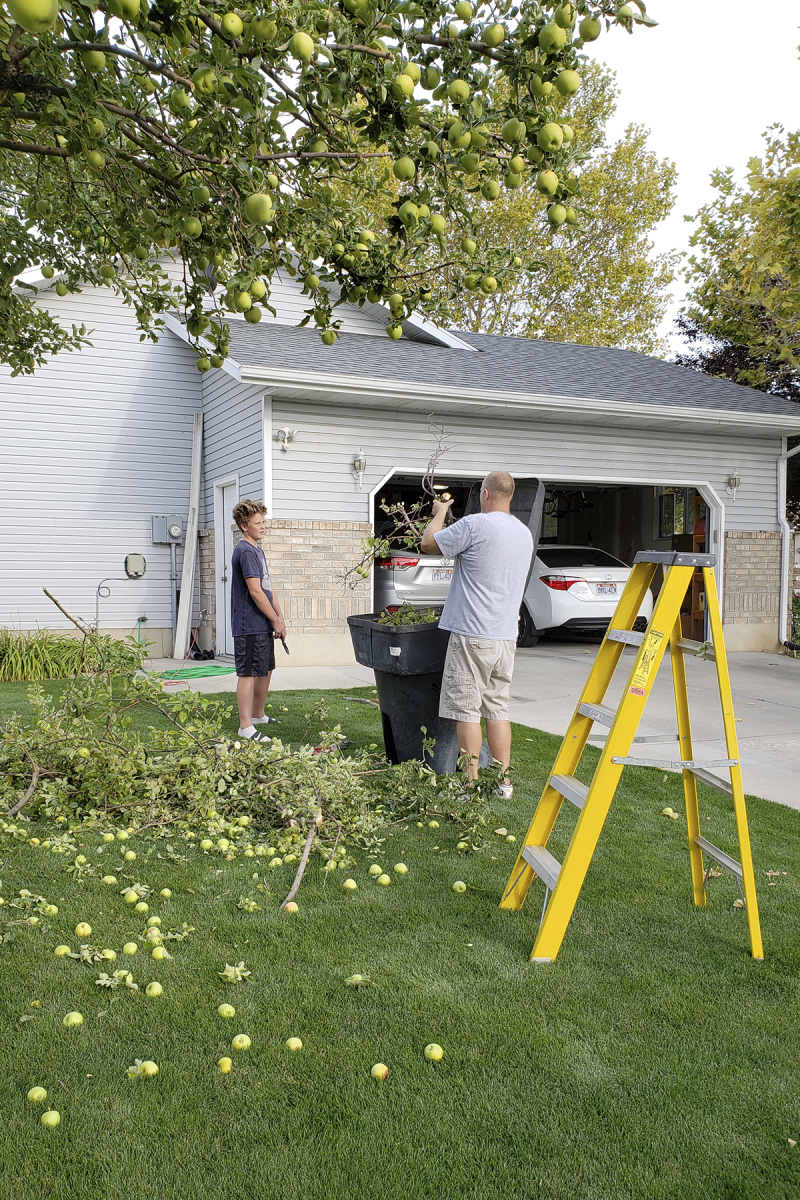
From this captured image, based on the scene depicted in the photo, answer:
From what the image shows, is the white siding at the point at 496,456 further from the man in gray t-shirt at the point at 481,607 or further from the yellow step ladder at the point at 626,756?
the yellow step ladder at the point at 626,756

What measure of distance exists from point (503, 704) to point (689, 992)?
217 centimetres

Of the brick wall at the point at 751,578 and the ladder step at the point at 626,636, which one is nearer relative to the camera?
the ladder step at the point at 626,636

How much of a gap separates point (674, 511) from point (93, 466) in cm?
990

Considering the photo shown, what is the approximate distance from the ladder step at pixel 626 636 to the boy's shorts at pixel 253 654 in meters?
3.51

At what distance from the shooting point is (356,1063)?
7.95 feet

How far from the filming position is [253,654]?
6.29 meters

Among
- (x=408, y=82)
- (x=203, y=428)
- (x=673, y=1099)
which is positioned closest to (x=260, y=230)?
(x=408, y=82)

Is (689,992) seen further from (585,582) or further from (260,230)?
(585,582)

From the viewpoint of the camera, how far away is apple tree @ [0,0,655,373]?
192cm

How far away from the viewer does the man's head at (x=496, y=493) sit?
15.6ft

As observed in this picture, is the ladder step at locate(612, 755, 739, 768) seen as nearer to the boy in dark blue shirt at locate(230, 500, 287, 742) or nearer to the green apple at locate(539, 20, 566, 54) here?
the green apple at locate(539, 20, 566, 54)

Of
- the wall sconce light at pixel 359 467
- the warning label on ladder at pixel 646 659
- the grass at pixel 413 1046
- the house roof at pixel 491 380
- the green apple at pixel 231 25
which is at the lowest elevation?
the grass at pixel 413 1046

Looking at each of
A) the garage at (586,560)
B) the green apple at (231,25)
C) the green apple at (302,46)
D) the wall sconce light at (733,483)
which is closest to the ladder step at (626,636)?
the green apple at (302,46)

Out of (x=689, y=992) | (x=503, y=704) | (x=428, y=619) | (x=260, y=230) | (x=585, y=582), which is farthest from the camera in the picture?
(x=585, y=582)
